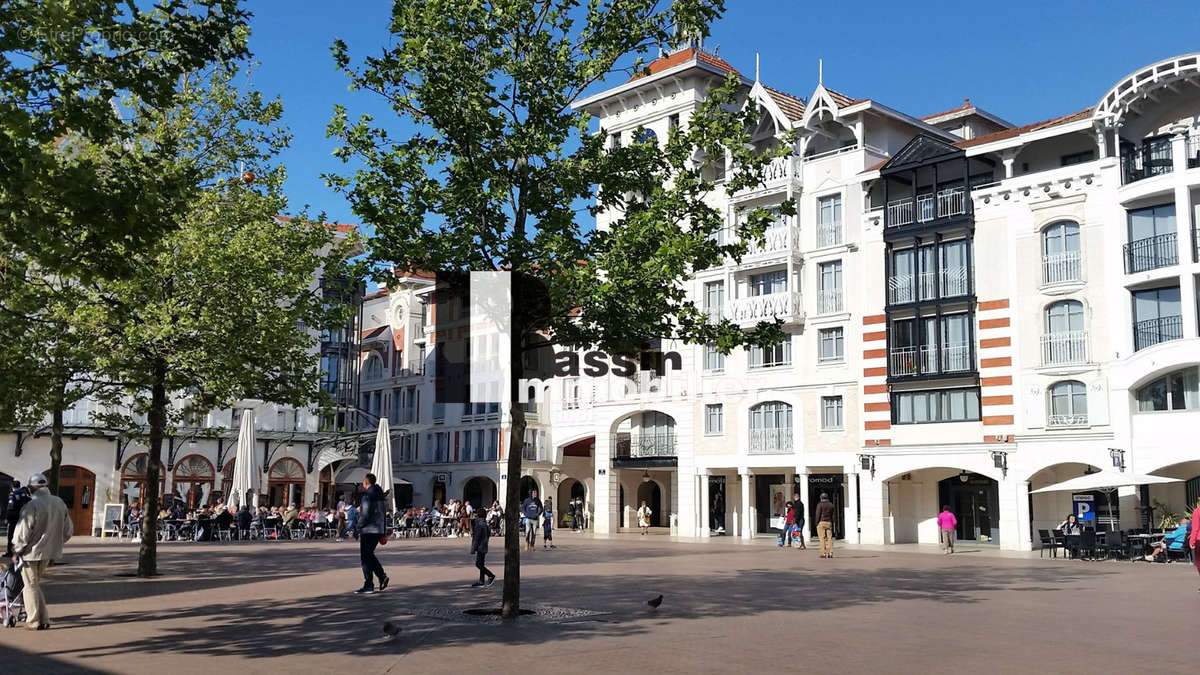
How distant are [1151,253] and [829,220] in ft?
40.3

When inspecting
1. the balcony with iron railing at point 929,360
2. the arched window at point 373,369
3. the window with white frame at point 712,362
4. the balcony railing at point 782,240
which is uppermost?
the balcony railing at point 782,240

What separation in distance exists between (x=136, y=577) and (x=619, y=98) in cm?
3420

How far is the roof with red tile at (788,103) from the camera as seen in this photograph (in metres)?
45.4

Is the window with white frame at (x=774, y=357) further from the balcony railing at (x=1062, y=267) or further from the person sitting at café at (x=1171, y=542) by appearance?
the person sitting at café at (x=1171, y=542)

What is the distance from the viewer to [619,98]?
4859cm

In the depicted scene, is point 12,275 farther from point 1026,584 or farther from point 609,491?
point 609,491

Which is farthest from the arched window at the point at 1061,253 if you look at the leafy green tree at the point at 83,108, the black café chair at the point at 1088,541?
the leafy green tree at the point at 83,108

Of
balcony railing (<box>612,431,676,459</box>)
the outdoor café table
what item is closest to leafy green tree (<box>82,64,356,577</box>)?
the outdoor café table

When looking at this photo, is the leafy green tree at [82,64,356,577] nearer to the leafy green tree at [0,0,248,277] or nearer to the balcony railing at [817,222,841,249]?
the leafy green tree at [0,0,248,277]

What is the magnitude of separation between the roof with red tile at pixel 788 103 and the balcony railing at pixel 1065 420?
1630 centimetres

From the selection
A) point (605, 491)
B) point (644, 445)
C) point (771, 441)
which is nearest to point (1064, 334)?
point (771, 441)

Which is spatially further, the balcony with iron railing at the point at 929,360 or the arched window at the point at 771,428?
the arched window at the point at 771,428

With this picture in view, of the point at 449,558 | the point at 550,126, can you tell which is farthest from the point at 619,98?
the point at 550,126

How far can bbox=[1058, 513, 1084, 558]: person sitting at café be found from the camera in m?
30.0
